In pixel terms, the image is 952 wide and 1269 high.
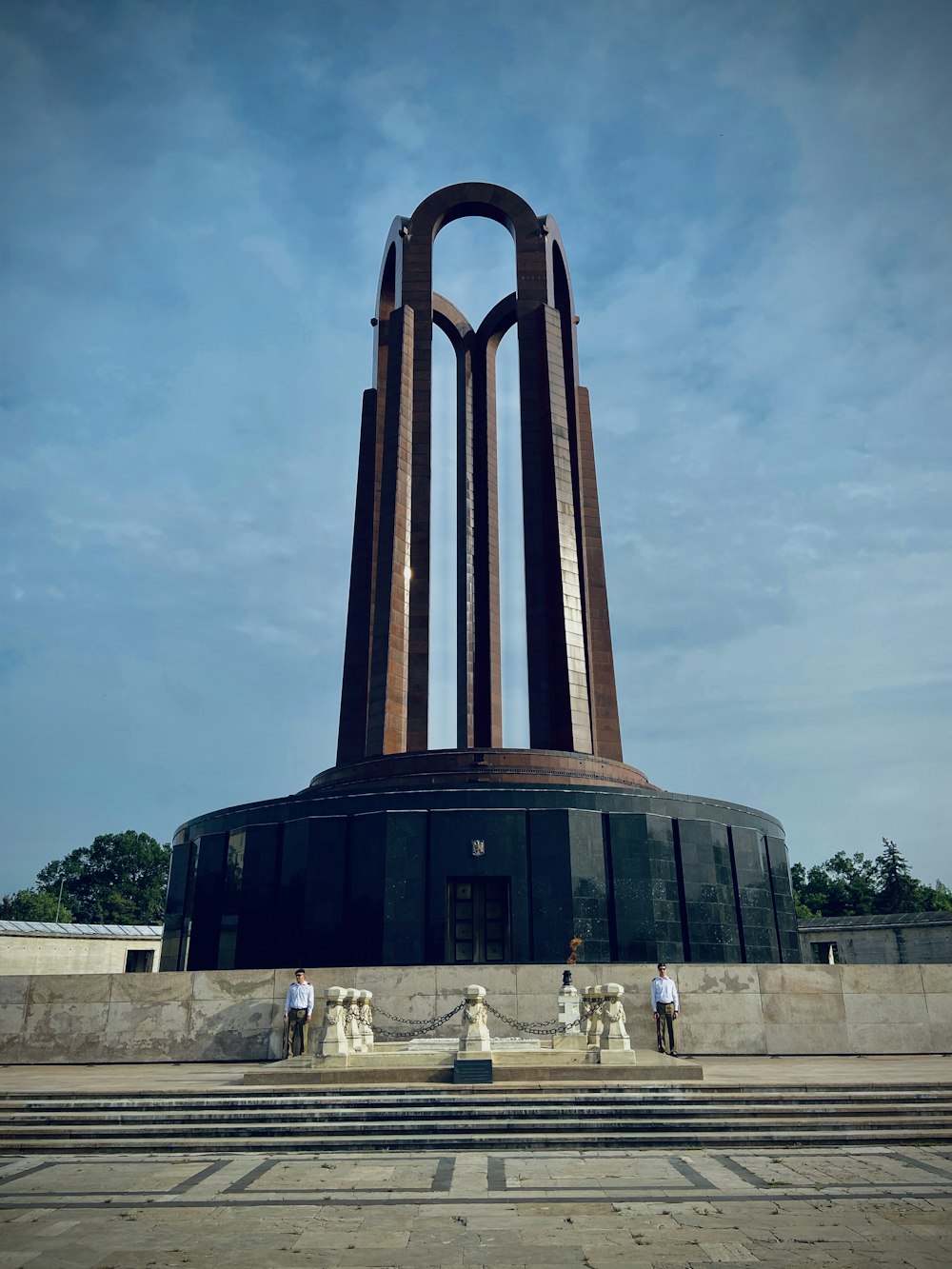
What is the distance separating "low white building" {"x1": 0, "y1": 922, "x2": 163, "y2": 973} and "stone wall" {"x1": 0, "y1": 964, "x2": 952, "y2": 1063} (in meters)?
31.2

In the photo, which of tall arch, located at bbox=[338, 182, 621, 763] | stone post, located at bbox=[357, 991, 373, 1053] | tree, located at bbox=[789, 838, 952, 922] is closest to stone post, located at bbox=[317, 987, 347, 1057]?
stone post, located at bbox=[357, 991, 373, 1053]

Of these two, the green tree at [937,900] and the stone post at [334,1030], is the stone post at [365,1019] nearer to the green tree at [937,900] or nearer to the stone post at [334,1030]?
the stone post at [334,1030]

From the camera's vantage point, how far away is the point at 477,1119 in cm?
1372

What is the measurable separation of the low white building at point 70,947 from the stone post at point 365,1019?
34932 millimetres

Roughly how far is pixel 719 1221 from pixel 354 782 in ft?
73.8

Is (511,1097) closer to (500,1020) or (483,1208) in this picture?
(483,1208)

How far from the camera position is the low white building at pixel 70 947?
5275cm

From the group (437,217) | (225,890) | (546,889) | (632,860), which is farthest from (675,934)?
(437,217)

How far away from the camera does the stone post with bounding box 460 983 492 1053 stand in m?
16.2

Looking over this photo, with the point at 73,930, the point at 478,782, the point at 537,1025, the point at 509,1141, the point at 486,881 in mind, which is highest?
the point at 478,782

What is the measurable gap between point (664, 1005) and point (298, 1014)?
746 centimetres

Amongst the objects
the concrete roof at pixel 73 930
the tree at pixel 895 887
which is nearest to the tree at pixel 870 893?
the tree at pixel 895 887

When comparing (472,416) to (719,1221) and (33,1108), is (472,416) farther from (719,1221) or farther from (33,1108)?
(719,1221)

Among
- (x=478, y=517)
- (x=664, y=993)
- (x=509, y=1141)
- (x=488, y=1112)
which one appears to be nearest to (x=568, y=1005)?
(x=664, y=993)
